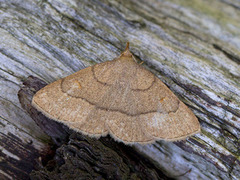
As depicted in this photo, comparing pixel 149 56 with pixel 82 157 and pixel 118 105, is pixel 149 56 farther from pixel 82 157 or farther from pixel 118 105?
pixel 82 157

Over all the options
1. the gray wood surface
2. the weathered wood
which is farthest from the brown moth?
A: the gray wood surface

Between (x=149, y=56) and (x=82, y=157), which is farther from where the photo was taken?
(x=149, y=56)

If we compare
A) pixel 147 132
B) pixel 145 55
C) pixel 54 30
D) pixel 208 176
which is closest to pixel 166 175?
pixel 208 176

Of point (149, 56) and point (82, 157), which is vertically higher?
point (149, 56)

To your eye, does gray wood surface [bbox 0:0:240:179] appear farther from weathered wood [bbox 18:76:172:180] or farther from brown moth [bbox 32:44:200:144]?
brown moth [bbox 32:44:200:144]

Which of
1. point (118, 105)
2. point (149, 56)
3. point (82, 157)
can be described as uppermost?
point (149, 56)

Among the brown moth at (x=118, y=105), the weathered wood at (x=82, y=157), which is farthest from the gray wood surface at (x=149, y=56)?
the brown moth at (x=118, y=105)

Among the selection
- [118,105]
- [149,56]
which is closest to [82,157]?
[118,105]
